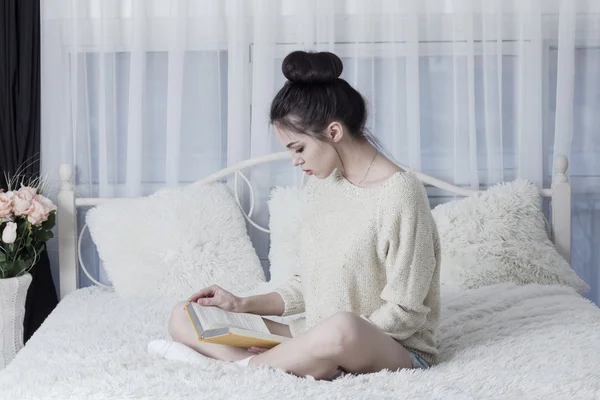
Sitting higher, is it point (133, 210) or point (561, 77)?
point (561, 77)

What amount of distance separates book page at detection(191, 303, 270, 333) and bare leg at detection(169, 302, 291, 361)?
6 centimetres

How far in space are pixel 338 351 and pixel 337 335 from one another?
41 mm

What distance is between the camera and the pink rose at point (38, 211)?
9.32 feet

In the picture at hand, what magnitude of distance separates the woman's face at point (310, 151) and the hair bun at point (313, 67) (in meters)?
0.13

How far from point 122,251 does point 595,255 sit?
1742 millimetres

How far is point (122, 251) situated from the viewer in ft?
9.78

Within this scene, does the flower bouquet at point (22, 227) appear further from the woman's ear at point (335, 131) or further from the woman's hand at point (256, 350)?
the woman's ear at point (335, 131)

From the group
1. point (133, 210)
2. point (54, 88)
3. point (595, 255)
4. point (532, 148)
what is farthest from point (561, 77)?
point (54, 88)

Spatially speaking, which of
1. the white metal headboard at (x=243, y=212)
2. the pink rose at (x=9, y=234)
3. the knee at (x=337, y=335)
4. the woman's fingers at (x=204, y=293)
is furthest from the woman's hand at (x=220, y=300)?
the white metal headboard at (x=243, y=212)

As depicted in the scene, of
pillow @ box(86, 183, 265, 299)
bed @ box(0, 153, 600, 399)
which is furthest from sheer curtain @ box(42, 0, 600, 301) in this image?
bed @ box(0, 153, 600, 399)

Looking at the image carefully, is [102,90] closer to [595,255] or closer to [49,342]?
[49,342]

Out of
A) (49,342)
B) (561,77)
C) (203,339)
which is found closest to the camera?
(203,339)

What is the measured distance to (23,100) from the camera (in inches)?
127

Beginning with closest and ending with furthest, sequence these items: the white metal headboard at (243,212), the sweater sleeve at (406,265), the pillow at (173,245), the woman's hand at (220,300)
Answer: the sweater sleeve at (406,265) < the woman's hand at (220,300) < the pillow at (173,245) < the white metal headboard at (243,212)
